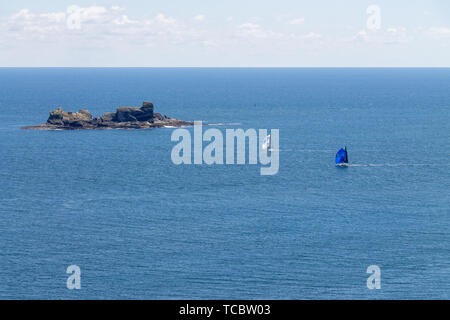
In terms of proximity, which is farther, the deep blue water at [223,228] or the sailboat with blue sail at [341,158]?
the sailboat with blue sail at [341,158]

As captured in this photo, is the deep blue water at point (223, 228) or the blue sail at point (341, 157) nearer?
the deep blue water at point (223, 228)

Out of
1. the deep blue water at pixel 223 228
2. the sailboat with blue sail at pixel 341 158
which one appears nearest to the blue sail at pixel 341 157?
the sailboat with blue sail at pixel 341 158

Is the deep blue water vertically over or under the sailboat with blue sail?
under

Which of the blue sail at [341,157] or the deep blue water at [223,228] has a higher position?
the blue sail at [341,157]

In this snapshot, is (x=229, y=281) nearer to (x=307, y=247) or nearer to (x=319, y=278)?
(x=319, y=278)

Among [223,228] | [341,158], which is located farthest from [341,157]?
[223,228]

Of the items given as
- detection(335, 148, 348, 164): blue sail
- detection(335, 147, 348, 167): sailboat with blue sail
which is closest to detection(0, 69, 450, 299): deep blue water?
detection(335, 147, 348, 167): sailboat with blue sail

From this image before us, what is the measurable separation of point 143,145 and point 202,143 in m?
16.2

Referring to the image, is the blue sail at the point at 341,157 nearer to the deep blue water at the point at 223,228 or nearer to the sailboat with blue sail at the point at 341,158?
the sailboat with blue sail at the point at 341,158

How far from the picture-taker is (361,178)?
14462cm

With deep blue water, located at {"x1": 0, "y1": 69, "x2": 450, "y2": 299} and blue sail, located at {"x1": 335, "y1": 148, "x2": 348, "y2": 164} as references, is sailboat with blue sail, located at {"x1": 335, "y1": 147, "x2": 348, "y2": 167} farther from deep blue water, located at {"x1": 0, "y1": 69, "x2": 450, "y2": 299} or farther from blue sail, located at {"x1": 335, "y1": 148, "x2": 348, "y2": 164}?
deep blue water, located at {"x1": 0, "y1": 69, "x2": 450, "y2": 299}

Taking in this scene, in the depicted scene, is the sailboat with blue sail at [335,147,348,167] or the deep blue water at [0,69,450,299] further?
the sailboat with blue sail at [335,147,348,167]

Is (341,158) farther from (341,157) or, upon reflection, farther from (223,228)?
(223,228)
